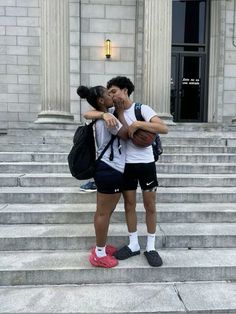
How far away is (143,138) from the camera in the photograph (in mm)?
3219

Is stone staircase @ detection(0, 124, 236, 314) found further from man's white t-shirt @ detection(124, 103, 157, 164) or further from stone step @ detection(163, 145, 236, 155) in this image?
man's white t-shirt @ detection(124, 103, 157, 164)

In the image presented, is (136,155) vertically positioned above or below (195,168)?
above

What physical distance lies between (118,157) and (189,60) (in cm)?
986

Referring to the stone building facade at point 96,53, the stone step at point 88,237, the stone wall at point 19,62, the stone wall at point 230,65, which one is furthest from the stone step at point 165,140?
the stone wall at point 230,65

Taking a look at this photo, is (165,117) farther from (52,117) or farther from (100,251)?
(100,251)

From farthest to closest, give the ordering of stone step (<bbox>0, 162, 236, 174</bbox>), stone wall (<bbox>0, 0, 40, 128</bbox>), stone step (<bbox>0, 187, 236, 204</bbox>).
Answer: stone wall (<bbox>0, 0, 40, 128</bbox>) < stone step (<bbox>0, 162, 236, 174</bbox>) < stone step (<bbox>0, 187, 236, 204</bbox>)

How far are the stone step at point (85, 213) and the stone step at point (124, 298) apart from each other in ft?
3.93

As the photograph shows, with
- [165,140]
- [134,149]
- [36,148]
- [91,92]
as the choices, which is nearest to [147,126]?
[134,149]

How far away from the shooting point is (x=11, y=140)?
7648mm

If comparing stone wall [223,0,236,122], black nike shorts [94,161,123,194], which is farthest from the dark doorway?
black nike shorts [94,161,123,194]

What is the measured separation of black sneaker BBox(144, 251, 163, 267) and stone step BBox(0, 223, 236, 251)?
391 mm

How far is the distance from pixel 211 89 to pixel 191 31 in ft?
7.24

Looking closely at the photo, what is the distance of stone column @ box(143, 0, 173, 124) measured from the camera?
29.1 feet

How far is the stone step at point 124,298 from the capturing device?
9.70ft
